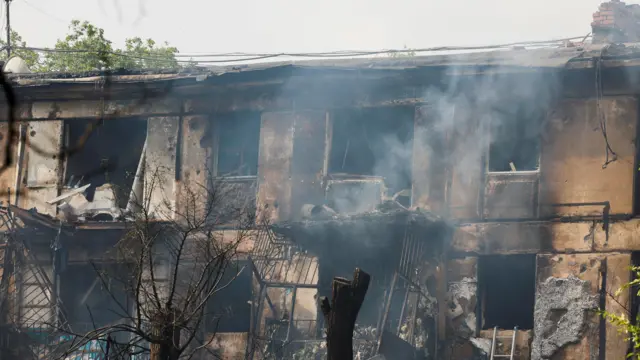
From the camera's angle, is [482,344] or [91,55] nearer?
[482,344]

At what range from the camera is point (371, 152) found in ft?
75.2

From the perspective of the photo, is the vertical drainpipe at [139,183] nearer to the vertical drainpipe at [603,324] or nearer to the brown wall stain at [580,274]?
the brown wall stain at [580,274]

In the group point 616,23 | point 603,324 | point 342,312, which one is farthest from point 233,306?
point 342,312

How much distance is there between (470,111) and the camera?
2212 centimetres

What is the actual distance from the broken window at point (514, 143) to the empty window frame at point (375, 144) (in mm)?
1627

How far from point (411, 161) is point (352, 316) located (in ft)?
34.1

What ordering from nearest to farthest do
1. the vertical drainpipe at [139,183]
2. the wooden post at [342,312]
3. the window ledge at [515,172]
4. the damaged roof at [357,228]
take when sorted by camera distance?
the wooden post at [342,312], the damaged roof at [357,228], the window ledge at [515,172], the vertical drainpipe at [139,183]

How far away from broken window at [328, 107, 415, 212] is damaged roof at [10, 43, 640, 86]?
3.04 feet

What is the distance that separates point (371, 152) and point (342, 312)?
10.9 m

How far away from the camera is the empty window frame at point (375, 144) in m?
22.6

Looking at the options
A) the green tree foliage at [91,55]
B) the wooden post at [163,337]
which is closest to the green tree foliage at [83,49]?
the green tree foliage at [91,55]

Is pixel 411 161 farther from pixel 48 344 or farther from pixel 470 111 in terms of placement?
pixel 48 344

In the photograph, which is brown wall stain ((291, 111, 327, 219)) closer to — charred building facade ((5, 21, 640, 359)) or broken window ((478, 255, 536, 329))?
charred building facade ((5, 21, 640, 359))

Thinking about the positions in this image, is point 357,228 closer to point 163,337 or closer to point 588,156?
point 588,156
